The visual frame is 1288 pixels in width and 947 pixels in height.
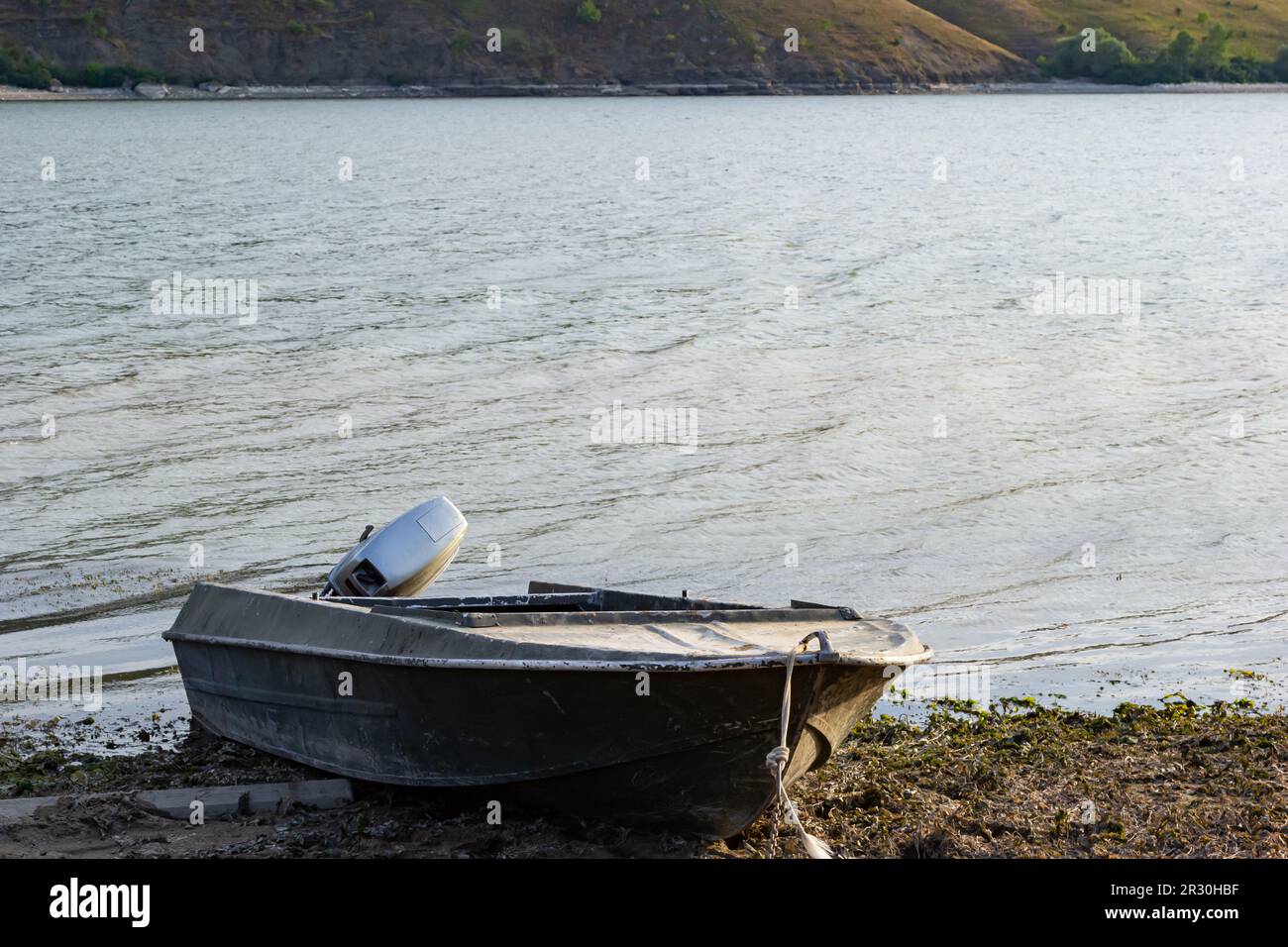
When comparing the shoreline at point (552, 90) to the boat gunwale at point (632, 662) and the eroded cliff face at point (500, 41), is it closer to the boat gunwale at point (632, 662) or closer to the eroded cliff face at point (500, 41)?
the eroded cliff face at point (500, 41)

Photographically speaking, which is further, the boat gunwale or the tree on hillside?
the tree on hillside

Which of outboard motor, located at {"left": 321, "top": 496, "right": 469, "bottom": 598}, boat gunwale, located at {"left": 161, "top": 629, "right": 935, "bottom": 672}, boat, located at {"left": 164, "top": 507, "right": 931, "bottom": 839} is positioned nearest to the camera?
boat gunwale, located at {"left": 161, "top": 629, "right": 935, "bottom": 672}

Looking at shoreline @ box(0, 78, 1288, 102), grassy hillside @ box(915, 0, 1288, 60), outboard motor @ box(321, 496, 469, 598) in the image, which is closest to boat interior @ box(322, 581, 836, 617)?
outboard motor @ box(321, 496, 469, 598)

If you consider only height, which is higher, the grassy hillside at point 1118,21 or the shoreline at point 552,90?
the grassy hillside at point 1118,21

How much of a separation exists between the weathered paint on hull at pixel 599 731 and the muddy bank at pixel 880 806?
20cm

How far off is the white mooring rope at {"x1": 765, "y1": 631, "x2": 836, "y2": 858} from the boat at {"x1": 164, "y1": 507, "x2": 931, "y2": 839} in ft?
0.05

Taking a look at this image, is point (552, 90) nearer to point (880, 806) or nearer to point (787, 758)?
point (880, 806)

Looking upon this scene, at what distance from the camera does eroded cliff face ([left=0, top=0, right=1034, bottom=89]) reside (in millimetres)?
139125

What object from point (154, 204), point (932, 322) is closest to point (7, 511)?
point (932, 322)

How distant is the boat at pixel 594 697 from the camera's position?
23.3 feet

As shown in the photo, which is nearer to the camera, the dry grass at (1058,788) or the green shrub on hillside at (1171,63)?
the dry grass at (1058,788)

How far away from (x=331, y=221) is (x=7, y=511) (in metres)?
28.3

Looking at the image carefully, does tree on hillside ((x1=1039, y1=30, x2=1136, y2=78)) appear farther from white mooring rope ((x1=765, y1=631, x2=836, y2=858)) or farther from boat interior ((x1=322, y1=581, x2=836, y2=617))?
white mooring rope ((x1=765, y1=631, x2=836, y2=858))

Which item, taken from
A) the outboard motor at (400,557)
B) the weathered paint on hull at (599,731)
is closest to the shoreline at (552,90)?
the outboard motor at (400,557)
